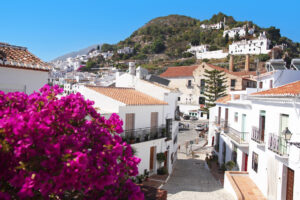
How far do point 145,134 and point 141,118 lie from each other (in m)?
1.11

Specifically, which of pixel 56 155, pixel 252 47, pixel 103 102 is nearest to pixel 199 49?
pixel 252 47

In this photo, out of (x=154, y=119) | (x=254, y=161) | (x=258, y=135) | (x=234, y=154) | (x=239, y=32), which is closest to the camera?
(x=258, y=135)

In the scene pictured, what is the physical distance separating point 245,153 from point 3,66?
1534cm

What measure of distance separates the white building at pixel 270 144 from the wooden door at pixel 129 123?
21.6ft

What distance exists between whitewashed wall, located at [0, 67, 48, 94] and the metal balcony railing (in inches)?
415

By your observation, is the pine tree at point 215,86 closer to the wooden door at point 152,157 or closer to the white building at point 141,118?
the white building at point 141,118

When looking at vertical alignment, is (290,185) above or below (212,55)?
below

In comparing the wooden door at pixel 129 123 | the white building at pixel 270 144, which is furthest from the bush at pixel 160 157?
the white building at pixel 270 144

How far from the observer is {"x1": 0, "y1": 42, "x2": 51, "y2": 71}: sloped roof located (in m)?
9.35

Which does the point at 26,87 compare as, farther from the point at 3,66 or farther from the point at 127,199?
the point at 127,199

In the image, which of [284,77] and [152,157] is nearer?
[152,157]

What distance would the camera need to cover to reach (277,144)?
10844 millimetres

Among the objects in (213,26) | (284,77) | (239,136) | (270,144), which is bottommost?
(239,136)

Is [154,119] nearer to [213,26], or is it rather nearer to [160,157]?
[160,157]
